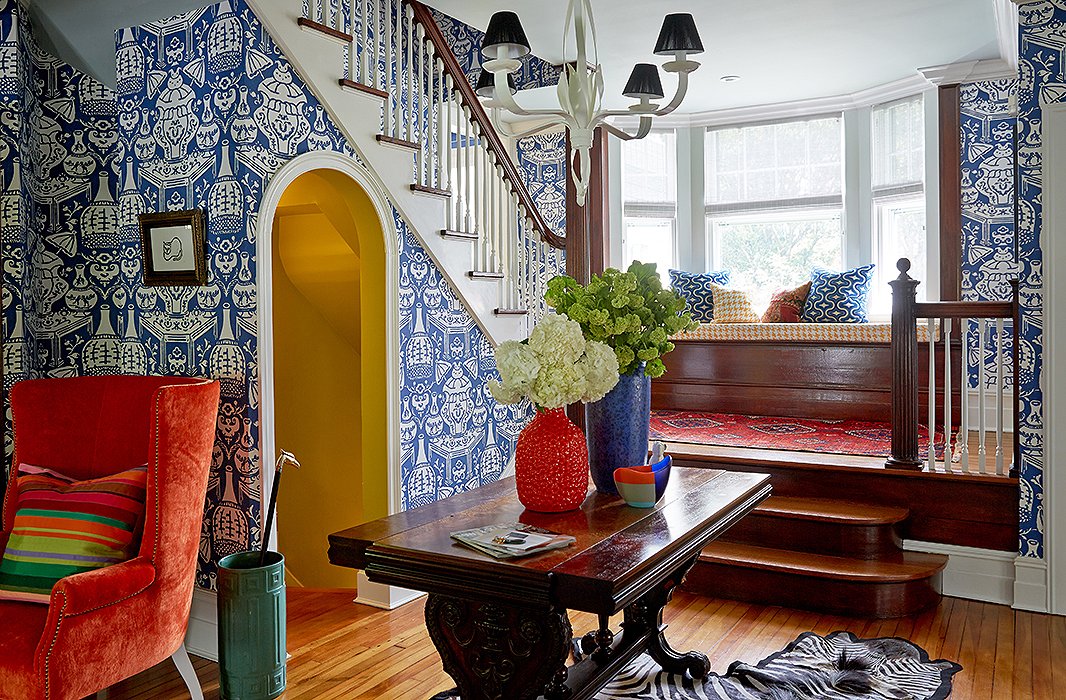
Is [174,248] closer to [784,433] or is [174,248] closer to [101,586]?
[101,586]

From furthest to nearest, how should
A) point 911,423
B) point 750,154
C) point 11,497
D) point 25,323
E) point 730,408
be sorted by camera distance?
point 750,154 → point 730,408 → point 911,423 → point 25,323 → point 11,497

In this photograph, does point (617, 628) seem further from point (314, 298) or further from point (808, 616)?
point (314, 298)

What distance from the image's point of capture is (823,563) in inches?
153

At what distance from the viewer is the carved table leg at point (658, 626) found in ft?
9.68

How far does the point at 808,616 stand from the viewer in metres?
3.74

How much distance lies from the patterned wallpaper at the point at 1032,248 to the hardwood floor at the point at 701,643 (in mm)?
495

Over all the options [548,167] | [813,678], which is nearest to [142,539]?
[813,678]

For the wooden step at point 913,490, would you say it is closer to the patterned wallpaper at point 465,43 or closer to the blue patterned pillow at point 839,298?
the blue patterned pillow at point 839,298

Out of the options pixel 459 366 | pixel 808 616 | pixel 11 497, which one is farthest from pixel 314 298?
pixel 808 616

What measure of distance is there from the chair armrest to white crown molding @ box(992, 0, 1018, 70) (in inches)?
168

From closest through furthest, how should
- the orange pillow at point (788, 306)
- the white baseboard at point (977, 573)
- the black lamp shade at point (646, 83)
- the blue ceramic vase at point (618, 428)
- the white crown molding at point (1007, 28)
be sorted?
the blue ceramic vase at point (618, 428) → the black lamp shade at point (646, 83) → the white baseboard at point (977, 573) → the white crown molding at point (1007, 28) → the orange pillow at point (788, 306)

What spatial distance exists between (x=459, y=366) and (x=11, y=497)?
2046mm

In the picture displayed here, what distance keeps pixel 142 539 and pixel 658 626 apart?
5.66ft

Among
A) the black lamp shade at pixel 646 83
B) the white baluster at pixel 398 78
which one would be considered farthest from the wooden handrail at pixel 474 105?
the black lamp shade at pixel 646 83
